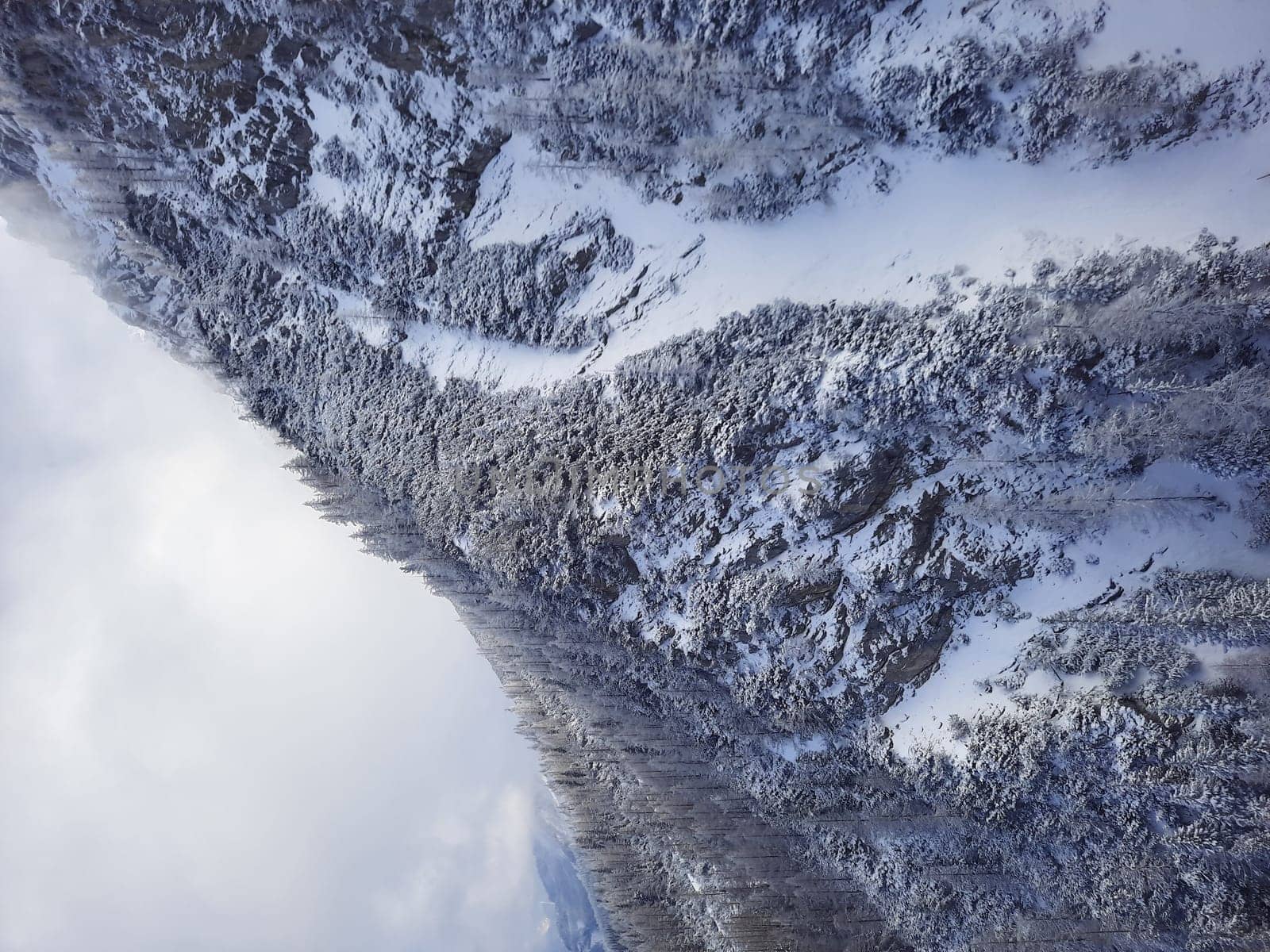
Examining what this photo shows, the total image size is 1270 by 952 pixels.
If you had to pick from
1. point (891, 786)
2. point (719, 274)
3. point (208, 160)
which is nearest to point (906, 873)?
point (891, 786)

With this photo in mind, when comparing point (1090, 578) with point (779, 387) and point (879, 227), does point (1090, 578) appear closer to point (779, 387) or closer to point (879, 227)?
point (779, 387)

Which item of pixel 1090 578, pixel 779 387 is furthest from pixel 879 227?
pixel 1090 578

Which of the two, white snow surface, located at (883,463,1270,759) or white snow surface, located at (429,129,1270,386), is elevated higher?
white snow surface, located at (429,129,1270,386)

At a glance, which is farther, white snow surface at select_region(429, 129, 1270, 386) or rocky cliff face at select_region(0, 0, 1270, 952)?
rocky cliff face at select_region(0, 0, 1270, 952)

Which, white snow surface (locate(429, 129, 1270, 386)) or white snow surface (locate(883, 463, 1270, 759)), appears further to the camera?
white snow surface (locate(883, 463, 1270, 759))

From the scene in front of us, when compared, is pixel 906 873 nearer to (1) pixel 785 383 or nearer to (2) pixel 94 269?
(1) pixel 785 383

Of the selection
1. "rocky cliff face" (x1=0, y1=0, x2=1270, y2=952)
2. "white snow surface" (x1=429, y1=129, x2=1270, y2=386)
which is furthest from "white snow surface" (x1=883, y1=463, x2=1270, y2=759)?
"white snow surface" (x1=429, y1=129, x2=1270, y2=386)

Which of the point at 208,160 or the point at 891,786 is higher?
the point at 208,160

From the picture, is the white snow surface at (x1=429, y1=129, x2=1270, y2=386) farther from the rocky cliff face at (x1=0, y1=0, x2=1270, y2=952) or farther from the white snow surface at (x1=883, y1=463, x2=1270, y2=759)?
the white snow surface at (x1=883, y1=463, x2=1270, y2=759)

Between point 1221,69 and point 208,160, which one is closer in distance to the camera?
point 1221,69
